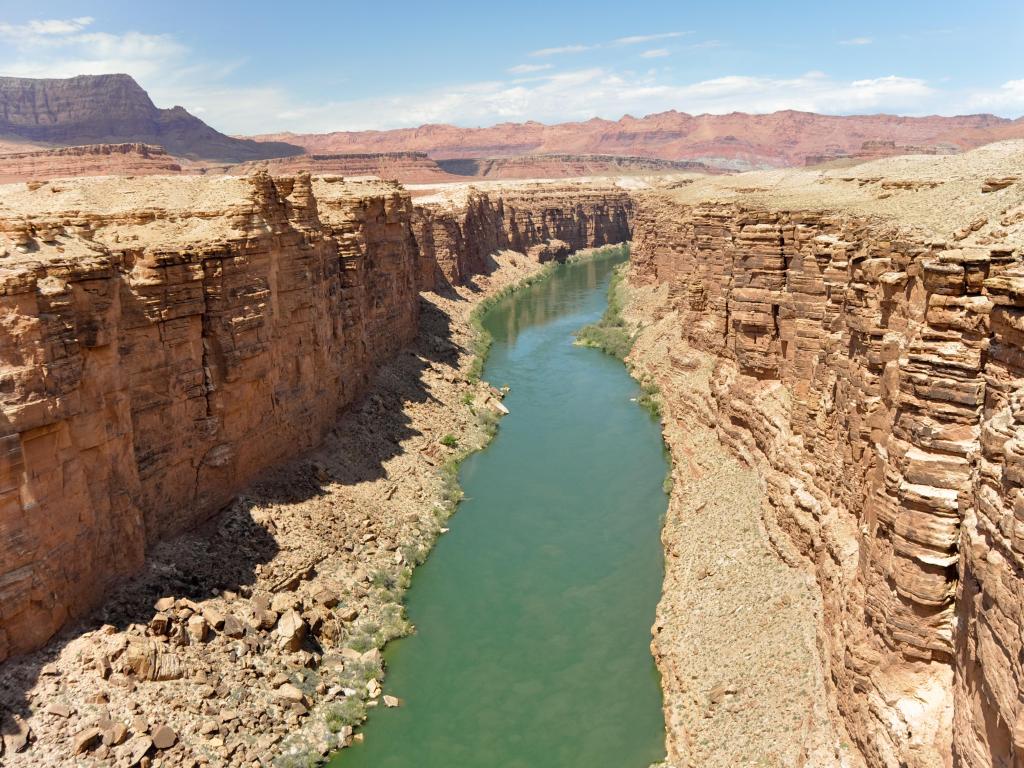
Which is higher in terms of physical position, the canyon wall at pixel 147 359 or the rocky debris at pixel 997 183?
the rocky debris at pixel 997 183

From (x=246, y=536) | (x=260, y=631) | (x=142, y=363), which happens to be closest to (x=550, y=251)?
(x=246, y=536)

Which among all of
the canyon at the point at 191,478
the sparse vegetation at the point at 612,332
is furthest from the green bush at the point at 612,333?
the canyon at the point at 191,478

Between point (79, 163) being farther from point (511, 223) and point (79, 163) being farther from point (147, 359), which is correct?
point (147, 359)

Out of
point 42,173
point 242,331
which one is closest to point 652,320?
Answer: point 242,331

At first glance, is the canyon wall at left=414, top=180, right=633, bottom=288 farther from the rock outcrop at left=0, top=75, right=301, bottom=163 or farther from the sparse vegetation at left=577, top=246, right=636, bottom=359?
the rock outcrop at left=0, top=75, right=301, bottom=163

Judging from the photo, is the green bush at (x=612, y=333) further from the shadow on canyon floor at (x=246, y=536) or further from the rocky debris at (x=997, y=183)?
the rocky debris at (x=997, y=183)

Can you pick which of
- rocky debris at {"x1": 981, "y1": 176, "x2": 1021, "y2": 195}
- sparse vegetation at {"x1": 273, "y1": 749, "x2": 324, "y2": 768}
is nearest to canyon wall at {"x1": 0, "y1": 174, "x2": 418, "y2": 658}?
sparse vegetation at {"x1": 273, "y1": 749, "x2": 324, "y2": 768}
